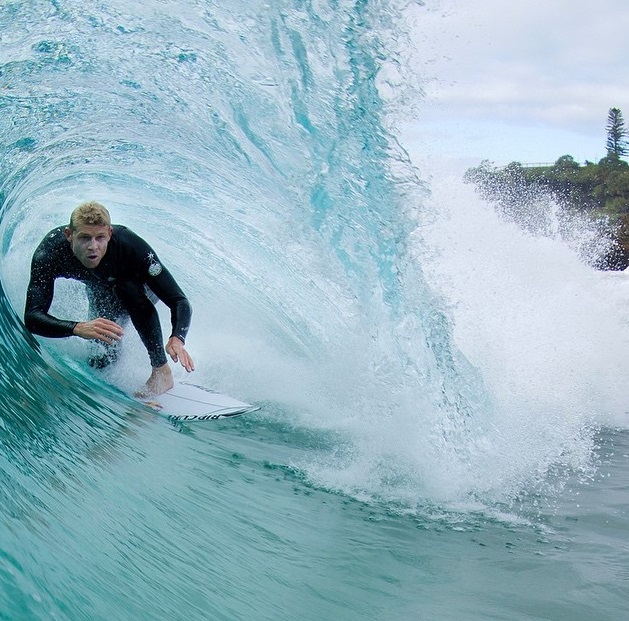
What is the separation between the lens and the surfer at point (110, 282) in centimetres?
438

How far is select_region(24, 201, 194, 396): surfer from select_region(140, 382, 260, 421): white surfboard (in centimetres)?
8

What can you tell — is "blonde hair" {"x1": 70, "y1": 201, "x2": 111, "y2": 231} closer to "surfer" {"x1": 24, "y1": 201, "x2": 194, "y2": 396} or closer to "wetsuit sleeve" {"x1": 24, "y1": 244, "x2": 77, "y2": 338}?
"surfer" {"x1": 24, "y1": 201, "x2": 194, "y2": 396}

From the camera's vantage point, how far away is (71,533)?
238cm

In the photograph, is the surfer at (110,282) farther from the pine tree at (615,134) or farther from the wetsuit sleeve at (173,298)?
the pine tree at (615,134)

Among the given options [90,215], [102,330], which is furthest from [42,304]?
[102,330]

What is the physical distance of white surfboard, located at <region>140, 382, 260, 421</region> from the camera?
5062mm

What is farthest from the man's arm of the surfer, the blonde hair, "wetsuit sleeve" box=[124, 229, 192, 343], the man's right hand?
"wetsuit sleeve" box=[124, 229, 192, 343]

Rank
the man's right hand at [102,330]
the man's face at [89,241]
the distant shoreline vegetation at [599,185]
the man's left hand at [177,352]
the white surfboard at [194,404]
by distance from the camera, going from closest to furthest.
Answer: the man's right hand at [102,330]
the man's left hand at [177,352]
the man's face at [89,241]
the white surfboard at [194,404]
the distant shoreline vegetation at [599,185]

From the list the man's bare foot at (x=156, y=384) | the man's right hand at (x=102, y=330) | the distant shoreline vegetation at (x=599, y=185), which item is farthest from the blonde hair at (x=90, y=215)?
the distant shoreline vegetation at (x=599, y=185)

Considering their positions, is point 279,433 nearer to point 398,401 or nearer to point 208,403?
point 208,403

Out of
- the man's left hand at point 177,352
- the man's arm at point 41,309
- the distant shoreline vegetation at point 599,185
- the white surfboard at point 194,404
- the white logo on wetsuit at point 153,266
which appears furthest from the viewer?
the distant shoreline vegetation at point 599,185

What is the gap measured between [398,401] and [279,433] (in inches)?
40.5

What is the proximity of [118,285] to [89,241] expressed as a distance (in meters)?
0.47

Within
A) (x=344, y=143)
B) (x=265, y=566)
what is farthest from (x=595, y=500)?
Result: (x=344, y=143)
